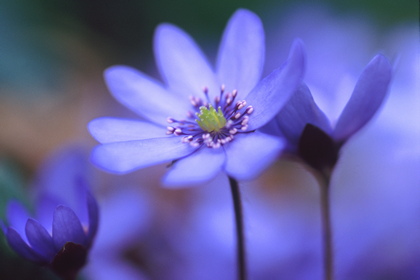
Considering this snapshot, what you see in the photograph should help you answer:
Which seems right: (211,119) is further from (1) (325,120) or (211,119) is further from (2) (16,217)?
(2) (16,217)

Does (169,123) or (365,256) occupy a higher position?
(169,123)

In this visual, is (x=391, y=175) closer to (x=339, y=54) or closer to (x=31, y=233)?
(x=339, y=54)

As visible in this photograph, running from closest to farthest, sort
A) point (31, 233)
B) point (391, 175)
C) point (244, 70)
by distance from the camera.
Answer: point (31, 233) → point (244, 70) → point (391, 175)

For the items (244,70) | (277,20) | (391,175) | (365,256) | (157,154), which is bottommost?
(365,256)

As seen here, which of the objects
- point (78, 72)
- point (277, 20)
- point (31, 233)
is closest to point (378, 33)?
point (277, 20)

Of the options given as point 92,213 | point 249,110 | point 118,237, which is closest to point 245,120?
point 249,110

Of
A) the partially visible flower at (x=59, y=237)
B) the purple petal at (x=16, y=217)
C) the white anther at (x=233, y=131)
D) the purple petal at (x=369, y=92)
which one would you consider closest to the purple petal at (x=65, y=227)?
the partially visible flower at (x=59, y=237)
